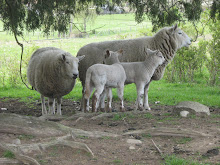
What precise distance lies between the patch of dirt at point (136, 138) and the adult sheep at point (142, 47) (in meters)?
2.11

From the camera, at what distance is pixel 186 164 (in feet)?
14.7

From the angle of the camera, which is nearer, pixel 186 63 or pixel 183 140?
pixel 183 140

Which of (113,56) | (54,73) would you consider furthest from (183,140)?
(54,73)

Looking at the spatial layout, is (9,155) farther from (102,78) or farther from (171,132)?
(102,78)

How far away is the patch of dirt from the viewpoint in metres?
4.81

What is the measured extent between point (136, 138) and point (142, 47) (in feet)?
12.9

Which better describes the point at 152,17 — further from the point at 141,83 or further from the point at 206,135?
the point at 206,135

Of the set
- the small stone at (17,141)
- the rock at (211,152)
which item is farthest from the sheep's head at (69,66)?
the rock at (211,152)

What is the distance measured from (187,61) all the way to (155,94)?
333 centimetres

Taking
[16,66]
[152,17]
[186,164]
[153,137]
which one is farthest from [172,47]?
[16,66]

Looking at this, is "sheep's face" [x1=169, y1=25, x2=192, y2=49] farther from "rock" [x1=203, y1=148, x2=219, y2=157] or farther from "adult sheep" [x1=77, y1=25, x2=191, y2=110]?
"rock" [x1=203, y1=148, x2=219, y2=157]

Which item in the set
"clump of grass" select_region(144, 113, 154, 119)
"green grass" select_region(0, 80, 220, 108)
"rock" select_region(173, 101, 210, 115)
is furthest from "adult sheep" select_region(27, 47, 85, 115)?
"green grass" select_region(0, 80, 220, 108)

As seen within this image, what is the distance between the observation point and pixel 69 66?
313 inches

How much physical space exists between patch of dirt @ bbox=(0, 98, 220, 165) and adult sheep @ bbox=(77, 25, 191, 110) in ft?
6.93
